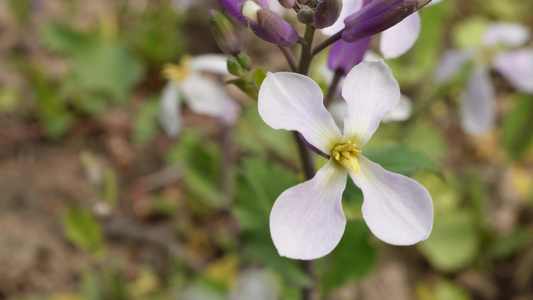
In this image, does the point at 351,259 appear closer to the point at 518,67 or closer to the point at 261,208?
the point at 261,208

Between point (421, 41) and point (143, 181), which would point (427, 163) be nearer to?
point (421, 41)

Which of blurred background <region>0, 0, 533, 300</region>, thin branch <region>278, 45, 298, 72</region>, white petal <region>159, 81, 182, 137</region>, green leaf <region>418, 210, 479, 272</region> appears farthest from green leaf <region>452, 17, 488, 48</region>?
thin branch <region>278, 45, 298, 72</region>

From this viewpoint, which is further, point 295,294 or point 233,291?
point 233,291

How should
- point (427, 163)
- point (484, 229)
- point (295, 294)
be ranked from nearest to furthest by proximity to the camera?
point (427, 163) → point (295, 294) → point (484, 229)

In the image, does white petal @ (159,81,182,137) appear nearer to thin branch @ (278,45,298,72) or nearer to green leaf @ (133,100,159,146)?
green leaf @ (133,100,159,146)

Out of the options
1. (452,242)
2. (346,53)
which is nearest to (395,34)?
(346,53)

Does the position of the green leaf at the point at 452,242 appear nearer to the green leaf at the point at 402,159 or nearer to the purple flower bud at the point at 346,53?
the green leaf at the point at 402,159

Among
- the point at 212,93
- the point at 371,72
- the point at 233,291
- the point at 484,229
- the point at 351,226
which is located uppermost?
the point at 371,72

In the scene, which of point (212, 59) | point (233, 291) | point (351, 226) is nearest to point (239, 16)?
point (351, 226)
